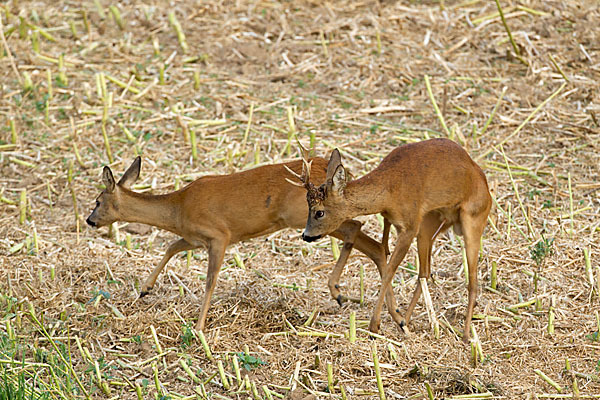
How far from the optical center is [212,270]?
7.71 meters

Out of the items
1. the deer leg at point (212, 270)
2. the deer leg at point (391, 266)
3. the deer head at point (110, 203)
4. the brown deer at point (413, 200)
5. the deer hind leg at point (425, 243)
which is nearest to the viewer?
the brown deer at point (413, 200)

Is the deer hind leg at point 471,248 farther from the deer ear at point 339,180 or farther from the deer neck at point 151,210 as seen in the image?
the deer neck at point 151,210

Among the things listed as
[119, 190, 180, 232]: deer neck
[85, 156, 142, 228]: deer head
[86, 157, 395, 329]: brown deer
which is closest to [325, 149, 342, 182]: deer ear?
[86, 157, 395, 329]: brown deer

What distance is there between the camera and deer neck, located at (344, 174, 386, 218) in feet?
23.1

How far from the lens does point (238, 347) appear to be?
715 cm

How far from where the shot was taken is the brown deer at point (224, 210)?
25.7ft

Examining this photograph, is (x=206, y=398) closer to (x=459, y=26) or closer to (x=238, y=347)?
(x=238, y=347)

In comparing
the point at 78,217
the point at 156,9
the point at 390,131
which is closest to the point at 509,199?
the point at 390,131

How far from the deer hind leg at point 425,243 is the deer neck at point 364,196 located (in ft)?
2.30

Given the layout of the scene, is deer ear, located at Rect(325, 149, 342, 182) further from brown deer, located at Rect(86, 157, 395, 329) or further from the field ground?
the field ground

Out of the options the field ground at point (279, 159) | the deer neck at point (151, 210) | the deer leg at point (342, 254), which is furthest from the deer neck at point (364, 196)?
the deer neck at point (151, 210)

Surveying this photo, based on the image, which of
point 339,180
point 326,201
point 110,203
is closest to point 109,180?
point 110,203

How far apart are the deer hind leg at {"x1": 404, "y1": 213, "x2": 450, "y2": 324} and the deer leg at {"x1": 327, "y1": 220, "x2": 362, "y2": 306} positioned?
57cm

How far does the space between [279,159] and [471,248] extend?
3255 millimetres
